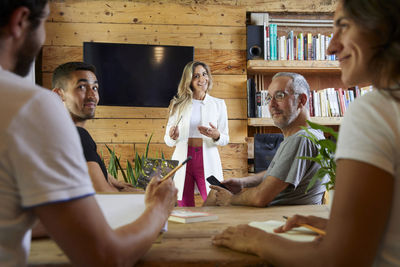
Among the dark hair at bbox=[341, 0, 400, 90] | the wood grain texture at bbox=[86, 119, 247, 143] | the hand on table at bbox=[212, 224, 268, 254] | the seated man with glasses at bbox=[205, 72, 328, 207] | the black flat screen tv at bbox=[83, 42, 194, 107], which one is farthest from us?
the wood grain texture at bbox=[86, 119, 247, 143]

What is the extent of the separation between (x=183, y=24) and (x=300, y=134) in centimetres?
280

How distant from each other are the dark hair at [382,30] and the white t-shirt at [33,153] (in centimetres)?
60

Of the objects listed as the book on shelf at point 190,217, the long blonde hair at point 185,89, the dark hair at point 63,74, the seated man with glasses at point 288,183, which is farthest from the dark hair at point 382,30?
the long blonde hair at point 185,89

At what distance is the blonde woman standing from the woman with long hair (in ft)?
9.02

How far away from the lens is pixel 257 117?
4.02 meters

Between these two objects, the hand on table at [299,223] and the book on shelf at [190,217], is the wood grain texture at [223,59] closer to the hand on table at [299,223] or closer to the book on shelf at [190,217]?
the book on shelf at [190,217]

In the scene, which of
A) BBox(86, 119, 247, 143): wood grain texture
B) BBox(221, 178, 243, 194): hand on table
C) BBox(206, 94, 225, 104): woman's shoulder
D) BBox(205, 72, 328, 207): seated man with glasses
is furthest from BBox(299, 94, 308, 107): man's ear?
BBox(86, 119, 247, 143): wood grain texture

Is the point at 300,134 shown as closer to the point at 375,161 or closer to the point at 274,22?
the point at 375,161

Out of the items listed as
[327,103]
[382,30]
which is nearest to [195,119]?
[327,103]

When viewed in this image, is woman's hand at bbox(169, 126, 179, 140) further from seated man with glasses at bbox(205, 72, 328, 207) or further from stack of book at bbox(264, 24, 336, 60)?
seated man with glasses at bbox(205, 72, 328, 207)

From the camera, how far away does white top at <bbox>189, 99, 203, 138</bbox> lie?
12.0 ft

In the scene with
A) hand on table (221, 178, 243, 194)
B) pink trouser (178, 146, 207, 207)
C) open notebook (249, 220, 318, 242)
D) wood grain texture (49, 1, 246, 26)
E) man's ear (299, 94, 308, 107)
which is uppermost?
wood grain texture (49, 1, 246, 26)

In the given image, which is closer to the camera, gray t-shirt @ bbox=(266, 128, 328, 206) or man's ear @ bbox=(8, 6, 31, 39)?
man's ear @ bbox=(8, 6, 31, 39)

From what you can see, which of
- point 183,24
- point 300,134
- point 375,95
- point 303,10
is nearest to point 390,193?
point 375,95
